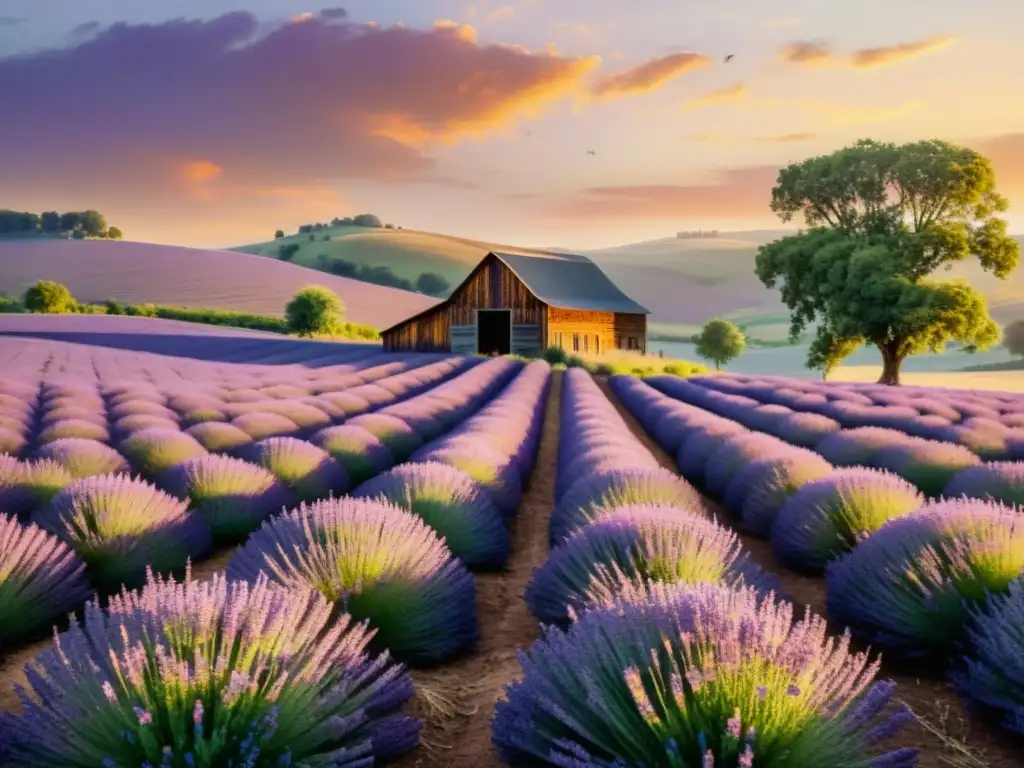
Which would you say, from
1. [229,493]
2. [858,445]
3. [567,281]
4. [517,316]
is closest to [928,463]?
[858,445]

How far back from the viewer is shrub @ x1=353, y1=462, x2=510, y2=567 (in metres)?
5.32

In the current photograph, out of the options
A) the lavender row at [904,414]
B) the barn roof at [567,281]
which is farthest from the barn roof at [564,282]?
the lavender row at [904,414]

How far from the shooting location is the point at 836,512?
209 inches

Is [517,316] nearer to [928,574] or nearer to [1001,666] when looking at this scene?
[928,574]

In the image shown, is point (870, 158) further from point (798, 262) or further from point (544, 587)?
point (544, 587)

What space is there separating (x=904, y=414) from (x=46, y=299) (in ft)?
173

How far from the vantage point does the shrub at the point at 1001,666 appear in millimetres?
2912

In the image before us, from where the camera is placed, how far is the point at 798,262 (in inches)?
1131

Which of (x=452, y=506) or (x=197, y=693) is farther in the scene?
(x=452, y=506)

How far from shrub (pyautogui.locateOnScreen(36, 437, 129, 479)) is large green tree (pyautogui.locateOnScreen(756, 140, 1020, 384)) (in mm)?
22968

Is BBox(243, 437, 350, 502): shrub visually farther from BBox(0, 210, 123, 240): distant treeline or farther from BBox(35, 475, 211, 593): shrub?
BBox(0, 210, 123, 240): distant treeline

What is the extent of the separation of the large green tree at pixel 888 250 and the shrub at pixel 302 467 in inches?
856

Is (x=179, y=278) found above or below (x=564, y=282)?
above

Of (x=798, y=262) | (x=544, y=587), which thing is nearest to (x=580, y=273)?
(x=798, y=262)
